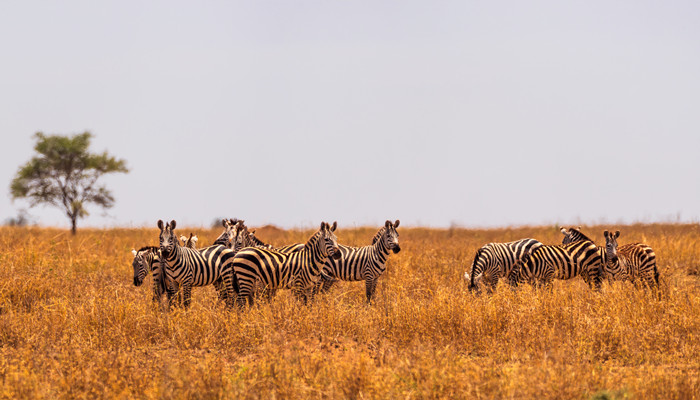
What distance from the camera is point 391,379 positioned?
6.45 metres

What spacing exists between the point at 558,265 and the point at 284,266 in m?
5.76

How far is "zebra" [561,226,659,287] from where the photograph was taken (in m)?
13.0

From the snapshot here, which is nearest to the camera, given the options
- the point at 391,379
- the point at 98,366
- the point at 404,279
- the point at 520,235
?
the point at 391,379

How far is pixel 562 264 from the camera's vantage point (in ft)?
43.3

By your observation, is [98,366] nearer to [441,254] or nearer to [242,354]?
[242,354]

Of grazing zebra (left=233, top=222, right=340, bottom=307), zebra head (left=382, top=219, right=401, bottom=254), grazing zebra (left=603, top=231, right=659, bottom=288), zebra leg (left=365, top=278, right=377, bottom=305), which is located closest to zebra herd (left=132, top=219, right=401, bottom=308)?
grazing zebra (left=233, top=222, right=340, bottom=307)

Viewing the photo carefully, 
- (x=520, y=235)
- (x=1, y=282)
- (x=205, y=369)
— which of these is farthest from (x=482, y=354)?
(x=520, y=235)

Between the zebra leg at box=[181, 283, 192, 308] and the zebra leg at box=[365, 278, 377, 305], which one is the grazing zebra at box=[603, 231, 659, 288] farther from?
the zebra leg at box=[181, 283, 192, 308]

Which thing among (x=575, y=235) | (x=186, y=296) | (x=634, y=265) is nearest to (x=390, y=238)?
(x=186, y=296)

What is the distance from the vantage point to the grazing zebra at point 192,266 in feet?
35.7

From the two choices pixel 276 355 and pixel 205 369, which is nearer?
pixel 205 369

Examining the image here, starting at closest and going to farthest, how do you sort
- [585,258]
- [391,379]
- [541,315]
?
[391,379]
[541,315]
[585,258]

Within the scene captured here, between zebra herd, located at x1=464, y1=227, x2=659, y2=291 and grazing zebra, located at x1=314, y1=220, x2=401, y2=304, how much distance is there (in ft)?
5.91

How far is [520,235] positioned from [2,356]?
81.3 feet
